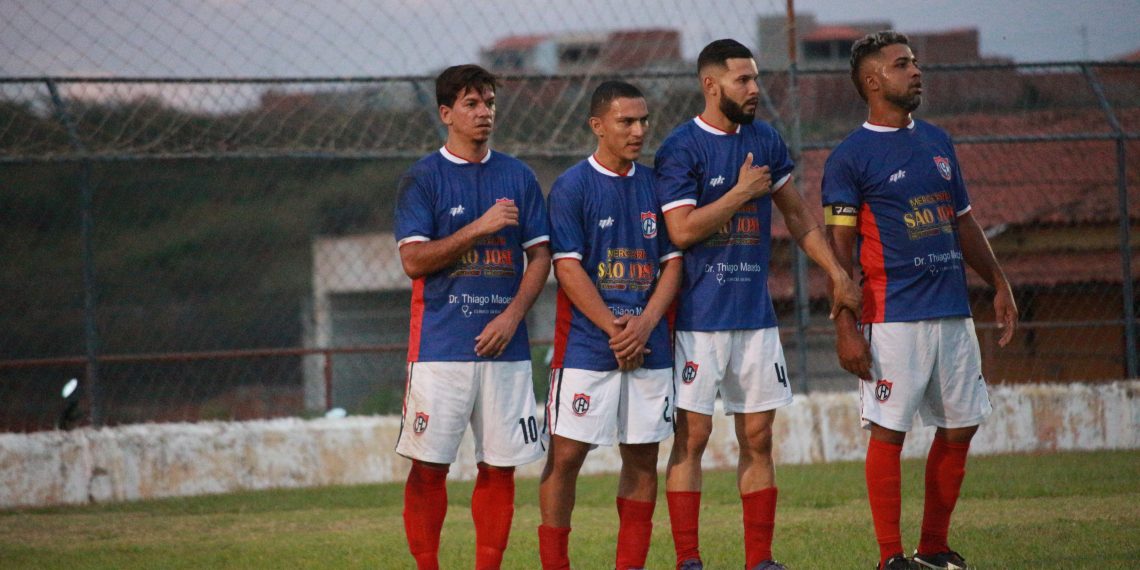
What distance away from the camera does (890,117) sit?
582cm

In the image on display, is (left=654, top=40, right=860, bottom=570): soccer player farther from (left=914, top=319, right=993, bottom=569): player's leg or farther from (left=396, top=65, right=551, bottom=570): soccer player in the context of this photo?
(left=396, top=65, right=551, bottom=570): soccer player

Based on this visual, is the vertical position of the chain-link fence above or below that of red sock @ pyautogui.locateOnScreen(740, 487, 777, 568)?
above

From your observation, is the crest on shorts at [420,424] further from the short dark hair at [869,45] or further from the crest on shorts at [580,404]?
the short dark hair at [869,45]

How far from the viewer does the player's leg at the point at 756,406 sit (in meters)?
5.51

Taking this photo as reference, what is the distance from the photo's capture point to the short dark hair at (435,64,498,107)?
17.8 feet

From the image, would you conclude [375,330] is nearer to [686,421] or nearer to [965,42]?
[686,421]

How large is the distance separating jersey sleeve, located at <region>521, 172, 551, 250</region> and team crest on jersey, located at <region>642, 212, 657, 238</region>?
415mm

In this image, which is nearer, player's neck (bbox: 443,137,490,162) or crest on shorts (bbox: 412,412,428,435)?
crest on shorts (bbox: 412,412,428,435)

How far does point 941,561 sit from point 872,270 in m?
1.33

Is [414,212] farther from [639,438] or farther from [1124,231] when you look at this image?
[1124,231]

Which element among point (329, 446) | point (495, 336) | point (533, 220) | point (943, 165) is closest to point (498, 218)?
point (533, 220)

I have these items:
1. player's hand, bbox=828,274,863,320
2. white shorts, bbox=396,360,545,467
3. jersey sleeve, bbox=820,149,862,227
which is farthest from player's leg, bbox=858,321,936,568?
white shorts, bbox=396,360,545,467

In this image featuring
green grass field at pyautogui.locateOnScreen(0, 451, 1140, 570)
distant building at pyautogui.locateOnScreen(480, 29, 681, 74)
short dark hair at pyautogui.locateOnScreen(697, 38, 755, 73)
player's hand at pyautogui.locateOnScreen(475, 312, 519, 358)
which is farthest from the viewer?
distant building at pyautogui.locateOnScreen(480, 29, 681, 74)

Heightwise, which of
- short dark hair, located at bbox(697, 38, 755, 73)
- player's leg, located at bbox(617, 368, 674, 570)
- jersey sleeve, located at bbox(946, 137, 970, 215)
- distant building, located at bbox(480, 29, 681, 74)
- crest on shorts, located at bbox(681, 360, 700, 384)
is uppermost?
distant building, located at bbox(480, 29, 681, 74)
